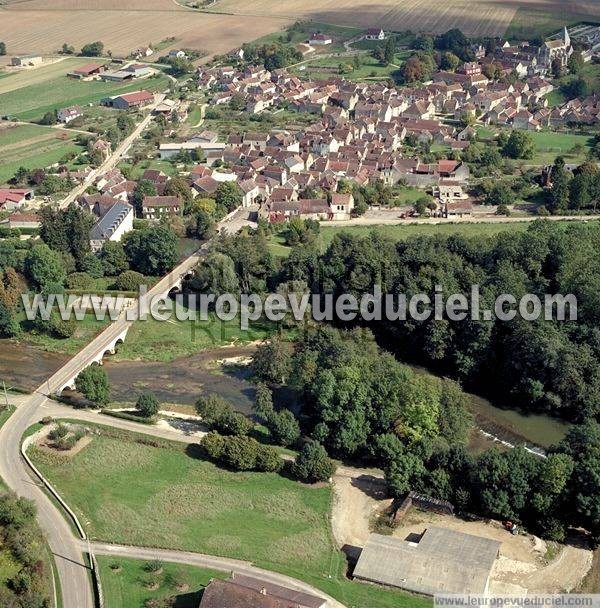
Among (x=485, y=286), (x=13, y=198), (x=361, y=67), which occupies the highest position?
(x=361, y=67)

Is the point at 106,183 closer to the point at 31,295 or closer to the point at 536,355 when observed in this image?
the point at 31,295

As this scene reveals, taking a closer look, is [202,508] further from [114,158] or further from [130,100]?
[130,100]

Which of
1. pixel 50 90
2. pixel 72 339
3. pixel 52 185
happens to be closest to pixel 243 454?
pixel 72 339

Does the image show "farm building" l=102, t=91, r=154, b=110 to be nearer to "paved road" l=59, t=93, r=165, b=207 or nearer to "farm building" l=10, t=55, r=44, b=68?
"paved road" l=59, t=93, r=165, b=207

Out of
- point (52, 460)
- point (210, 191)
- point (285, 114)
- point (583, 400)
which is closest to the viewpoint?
point (52, 460)

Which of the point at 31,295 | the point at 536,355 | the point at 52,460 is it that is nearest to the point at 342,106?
the point at 31,295

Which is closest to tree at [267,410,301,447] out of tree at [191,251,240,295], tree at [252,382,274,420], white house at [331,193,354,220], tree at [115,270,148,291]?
tree at [252,382,274,420]

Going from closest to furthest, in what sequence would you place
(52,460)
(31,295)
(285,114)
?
(52,460), (31,295), (285,114)
